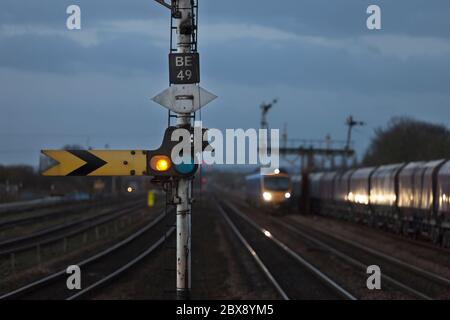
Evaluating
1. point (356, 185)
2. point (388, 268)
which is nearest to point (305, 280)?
point (388, 268)

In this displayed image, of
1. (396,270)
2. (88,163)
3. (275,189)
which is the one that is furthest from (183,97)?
(275,189)

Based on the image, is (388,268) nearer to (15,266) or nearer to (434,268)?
(434,268)

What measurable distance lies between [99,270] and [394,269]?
881 centimetres

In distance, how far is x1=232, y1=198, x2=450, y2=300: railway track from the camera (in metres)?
17.3

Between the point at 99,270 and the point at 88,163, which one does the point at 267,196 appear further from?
the point at 88,163

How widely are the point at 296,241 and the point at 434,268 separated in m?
11.3

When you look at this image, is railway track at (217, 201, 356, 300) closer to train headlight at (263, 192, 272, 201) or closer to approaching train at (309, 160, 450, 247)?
approaching train at (309, 160, 450, 247)

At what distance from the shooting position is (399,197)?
114 feet

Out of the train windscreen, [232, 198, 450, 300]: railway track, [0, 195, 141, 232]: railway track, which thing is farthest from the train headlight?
[232, 198, 450, 300]: railway track

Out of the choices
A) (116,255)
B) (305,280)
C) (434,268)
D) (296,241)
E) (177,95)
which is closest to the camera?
(177,95)

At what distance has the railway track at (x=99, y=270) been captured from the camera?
15.9m

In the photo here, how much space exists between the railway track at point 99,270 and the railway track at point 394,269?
602 cm

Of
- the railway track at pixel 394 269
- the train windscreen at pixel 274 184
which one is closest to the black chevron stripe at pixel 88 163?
the railway track at pixel 394 269
